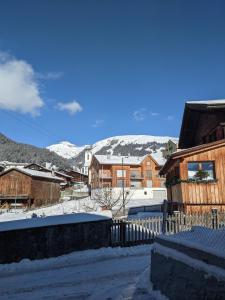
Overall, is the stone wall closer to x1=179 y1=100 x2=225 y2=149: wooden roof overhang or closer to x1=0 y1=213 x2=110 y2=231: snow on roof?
x1=0 y1=213 x2=110 y2=231: snow on roof

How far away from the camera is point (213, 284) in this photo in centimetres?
511

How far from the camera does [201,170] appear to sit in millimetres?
20141

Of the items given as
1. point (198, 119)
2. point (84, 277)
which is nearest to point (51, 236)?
point (84, 277)

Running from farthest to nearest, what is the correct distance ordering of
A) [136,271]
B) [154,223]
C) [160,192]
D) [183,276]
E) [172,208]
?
[160,192], [172,208], [154,223], [136,271], [183,276]

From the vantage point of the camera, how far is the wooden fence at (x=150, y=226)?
15.5m

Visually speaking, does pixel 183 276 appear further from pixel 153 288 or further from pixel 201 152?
pixel 201 152

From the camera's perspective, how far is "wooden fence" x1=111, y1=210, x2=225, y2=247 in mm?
15453

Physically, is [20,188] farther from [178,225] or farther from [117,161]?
[178,225]

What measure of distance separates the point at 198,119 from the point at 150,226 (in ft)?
38.9

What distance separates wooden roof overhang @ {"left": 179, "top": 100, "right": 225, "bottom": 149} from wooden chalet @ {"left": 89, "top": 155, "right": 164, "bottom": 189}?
3975 centimetres

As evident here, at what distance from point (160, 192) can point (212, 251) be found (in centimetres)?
6273

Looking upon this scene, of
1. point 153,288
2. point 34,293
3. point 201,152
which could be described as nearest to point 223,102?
point 201,152

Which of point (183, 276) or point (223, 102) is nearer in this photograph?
point (183, 276)

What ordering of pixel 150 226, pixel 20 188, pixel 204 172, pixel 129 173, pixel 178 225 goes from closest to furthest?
pixel 150 226 → pixel 178 225 → pixel 204 172 → pixel 20 188 → pixel 129 173
